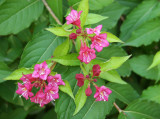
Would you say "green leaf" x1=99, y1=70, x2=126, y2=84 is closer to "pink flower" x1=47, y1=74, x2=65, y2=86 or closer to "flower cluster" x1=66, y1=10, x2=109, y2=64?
"flower cluster" x1=66, y1=10, x2=109, y2=64

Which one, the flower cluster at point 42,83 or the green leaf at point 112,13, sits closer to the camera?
the flower cluster at point 42,83

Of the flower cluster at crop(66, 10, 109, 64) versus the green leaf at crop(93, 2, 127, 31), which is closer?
the flower cluster at crop(66, 10, 109, 64)

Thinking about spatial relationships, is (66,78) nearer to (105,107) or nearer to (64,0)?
(105,107)

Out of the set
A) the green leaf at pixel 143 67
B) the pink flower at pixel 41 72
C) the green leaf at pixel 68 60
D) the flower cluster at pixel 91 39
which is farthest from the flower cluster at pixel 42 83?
the green leaf at pixel 143 67

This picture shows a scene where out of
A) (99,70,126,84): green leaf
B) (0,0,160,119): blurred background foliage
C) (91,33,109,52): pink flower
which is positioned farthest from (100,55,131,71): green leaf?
(0,0,160,119): blurred background foliage

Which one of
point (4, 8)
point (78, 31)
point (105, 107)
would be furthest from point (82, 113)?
point (4, 8)

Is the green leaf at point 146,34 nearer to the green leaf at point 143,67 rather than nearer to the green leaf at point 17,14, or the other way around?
the green leaf at point 143,67

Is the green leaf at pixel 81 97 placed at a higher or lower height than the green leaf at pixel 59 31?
lower
